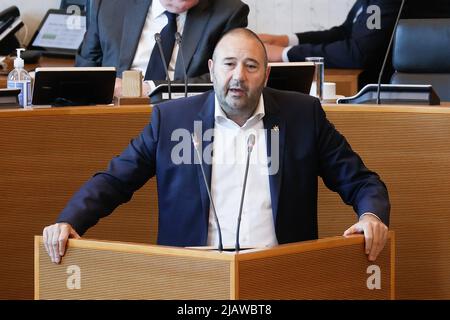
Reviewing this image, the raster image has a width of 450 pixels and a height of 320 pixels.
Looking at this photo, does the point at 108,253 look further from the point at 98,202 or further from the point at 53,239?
the point at 98,202

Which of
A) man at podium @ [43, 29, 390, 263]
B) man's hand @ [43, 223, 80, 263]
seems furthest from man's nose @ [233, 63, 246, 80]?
man's hand @ [43, 223, 80, 263]

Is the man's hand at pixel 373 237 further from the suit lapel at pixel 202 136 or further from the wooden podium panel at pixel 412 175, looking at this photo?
the wooden podium panel at pixel 412 175

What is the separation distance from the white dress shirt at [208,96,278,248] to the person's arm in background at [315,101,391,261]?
0.19 metres

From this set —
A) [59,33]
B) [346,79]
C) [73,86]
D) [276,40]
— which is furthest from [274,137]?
[59,33]

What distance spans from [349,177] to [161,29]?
6.40 ft

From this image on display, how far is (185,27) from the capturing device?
4969 mm

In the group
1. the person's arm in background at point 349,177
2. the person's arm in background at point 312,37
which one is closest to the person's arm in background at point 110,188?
the person's arm in background at point 349,177

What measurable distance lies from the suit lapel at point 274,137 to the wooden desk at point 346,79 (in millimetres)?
3011

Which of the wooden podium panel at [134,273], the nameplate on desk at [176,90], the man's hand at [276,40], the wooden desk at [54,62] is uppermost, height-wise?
the man's hand at [276,40]

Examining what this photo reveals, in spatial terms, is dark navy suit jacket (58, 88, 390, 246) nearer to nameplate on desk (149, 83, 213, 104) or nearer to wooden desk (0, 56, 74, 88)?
nameplate on desk (149, 83, 213, 104)

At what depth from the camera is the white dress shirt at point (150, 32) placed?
503 centimetres

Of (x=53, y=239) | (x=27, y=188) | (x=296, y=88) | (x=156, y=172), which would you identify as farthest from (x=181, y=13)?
(x=53, y=239)

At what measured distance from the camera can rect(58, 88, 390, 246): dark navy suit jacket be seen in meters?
3.31

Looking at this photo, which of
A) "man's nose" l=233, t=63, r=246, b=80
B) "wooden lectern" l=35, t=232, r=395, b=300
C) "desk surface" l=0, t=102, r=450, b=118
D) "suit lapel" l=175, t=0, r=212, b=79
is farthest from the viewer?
"suit lapel" l=175, t=0, r=212, b=79
